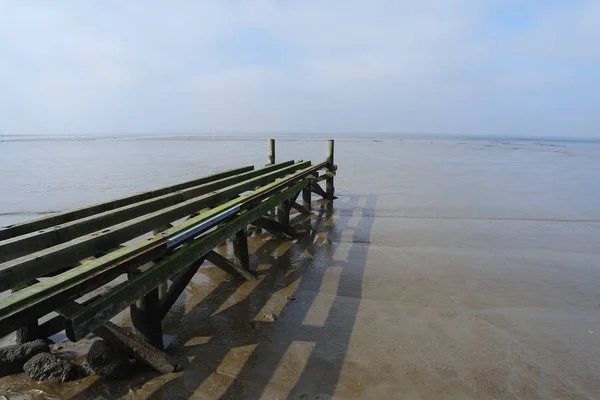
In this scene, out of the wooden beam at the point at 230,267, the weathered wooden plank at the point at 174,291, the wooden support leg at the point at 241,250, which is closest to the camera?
the weathered wooden plank at the point at 174,291

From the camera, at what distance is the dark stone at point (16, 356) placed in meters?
3.37

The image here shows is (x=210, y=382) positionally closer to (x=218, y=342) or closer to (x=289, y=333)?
(x=218, y=342)

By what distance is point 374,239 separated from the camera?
26.9 feet

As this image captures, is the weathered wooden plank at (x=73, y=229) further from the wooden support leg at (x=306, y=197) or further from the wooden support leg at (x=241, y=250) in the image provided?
the wooden support leg at (x=306, y=197)

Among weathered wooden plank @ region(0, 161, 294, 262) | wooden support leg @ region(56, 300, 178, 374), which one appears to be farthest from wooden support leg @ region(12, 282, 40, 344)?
wooden support leg @ region(56, 300, 178, 374)

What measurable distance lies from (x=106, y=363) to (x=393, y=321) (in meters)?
2.97

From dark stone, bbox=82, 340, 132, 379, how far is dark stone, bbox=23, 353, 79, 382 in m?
0.11

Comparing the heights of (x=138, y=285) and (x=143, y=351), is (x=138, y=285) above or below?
above

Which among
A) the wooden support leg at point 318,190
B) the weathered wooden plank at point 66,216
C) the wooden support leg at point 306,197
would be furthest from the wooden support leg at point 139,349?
the wooden support leg at point 318,190

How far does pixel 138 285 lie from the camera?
9.45 ft

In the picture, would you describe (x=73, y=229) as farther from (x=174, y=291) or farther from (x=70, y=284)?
(x=70, y=284)

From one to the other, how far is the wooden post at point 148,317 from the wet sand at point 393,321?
351 mm

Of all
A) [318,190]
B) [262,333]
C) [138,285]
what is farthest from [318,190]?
[138,285]

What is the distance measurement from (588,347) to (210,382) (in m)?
3.75
